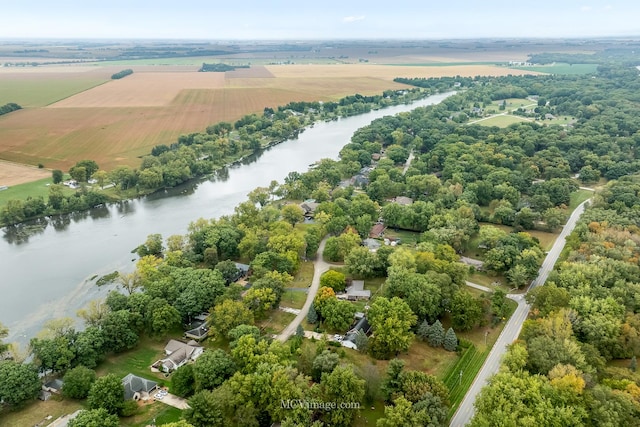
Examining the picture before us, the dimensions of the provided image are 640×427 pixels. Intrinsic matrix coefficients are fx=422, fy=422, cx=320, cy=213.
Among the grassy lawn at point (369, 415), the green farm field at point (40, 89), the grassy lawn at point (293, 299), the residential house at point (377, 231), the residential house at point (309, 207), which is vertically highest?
the green farm field at point (40, 89)

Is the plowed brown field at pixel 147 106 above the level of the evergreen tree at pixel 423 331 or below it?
above

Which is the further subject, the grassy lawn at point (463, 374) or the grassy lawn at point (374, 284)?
the grassy lawn at point (374, 284)

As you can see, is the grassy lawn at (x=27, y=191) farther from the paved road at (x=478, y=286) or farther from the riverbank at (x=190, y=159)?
the paved road at (x=478, y=286)

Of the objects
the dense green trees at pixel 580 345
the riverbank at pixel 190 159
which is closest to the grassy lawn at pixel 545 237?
the dense green trees at pixel 580 345

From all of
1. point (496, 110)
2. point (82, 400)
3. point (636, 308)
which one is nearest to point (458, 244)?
point (636, 308)

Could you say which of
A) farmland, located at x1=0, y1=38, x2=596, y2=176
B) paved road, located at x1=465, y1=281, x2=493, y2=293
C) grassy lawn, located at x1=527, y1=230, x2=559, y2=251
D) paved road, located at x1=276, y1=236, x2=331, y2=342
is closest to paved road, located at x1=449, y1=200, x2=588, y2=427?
grassy lawn, located at x1=527, y1=230, x2=559, y2=251

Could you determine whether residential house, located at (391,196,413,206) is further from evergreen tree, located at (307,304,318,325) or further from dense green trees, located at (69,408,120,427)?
dense green trees, located at (69,408,120,427)

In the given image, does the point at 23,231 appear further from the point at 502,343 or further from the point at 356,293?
the point at 502,343
